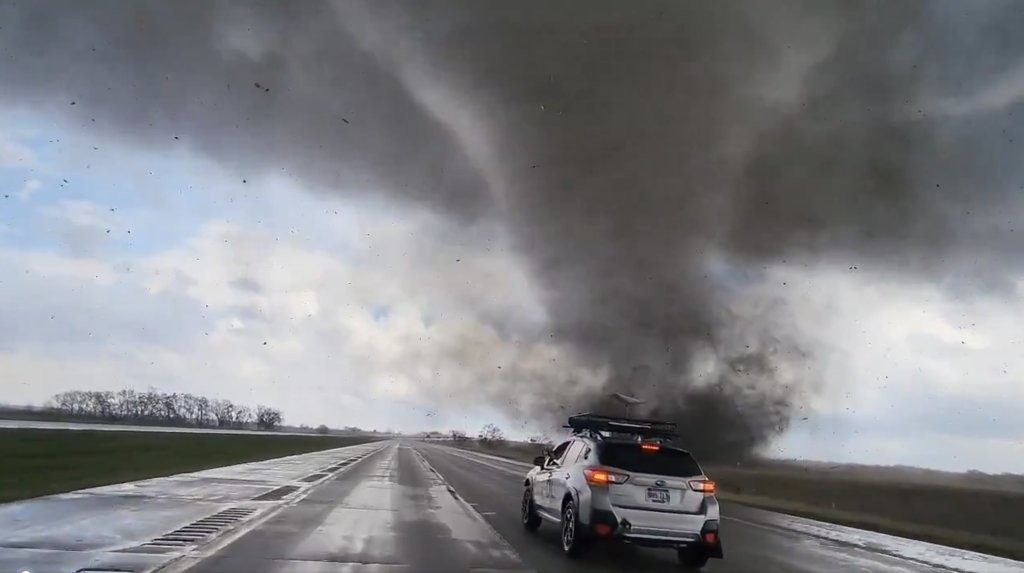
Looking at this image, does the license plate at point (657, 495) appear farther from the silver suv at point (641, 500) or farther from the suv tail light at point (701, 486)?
the suv tail light at point (701, 486)

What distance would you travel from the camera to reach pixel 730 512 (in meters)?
23.0

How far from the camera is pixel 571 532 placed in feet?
36.5

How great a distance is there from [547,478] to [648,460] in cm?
283

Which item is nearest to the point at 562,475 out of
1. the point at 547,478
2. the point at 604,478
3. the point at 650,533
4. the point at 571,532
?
the point at 547,478

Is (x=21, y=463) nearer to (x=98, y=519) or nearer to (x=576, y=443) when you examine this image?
(x=98, y=519)

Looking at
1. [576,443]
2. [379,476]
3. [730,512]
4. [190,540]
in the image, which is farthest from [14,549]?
[379,476]

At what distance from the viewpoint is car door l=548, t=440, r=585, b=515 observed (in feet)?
39.2

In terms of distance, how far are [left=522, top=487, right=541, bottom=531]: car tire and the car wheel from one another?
2.24m

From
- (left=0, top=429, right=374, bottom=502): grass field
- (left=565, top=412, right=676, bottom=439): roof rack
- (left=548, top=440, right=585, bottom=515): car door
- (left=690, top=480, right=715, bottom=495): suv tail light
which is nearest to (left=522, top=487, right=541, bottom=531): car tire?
(left=548, top=440, right=585, bottom=515): car door

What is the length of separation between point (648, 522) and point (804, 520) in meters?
13.4

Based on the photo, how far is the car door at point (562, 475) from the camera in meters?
12.0

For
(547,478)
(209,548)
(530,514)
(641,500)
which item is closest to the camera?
(209,548)

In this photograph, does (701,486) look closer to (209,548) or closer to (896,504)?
(209,548)

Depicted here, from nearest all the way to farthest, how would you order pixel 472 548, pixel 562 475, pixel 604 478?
pixel 604 478 < pixel 472 548 < pixel 562 475
